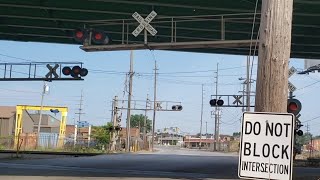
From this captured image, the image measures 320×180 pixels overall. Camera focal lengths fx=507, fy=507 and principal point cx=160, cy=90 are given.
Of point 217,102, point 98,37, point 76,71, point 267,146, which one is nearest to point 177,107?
point 217,102

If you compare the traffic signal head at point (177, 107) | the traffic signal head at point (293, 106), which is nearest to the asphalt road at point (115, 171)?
the traffic signal head at point (293, 106)

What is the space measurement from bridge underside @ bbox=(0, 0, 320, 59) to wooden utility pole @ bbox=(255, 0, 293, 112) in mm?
8657

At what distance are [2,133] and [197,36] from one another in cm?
6940

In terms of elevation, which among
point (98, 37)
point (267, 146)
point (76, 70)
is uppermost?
point (76, 70)

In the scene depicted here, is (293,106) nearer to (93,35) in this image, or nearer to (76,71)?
(93,35)

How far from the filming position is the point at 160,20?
19688mm

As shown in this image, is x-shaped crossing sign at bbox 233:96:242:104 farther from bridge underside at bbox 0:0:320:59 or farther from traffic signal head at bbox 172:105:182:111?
bridge underside at bbox 0:0:320:59

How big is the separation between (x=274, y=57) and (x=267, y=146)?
3.52ft

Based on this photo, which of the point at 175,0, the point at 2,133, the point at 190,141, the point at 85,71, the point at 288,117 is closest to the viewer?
the point at 288,117

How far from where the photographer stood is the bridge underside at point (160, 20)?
16.9 m

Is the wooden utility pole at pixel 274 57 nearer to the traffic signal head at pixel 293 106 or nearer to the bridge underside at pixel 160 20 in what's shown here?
the traffic signal head at pixel 293 106

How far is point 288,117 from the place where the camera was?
543cm

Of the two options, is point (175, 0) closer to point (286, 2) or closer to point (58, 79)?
point (286, 2)

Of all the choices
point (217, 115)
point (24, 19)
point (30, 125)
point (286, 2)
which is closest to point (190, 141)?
point (217, 115)
